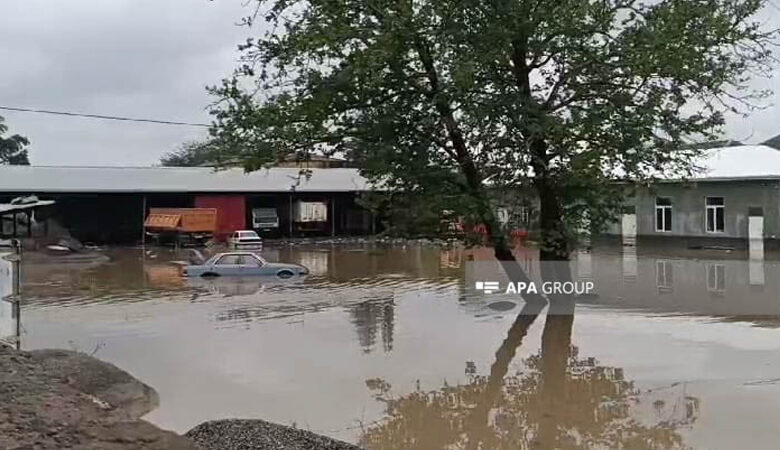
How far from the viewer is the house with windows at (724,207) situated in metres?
30.9

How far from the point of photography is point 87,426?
6.58m

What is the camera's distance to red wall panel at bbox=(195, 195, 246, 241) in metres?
40.0

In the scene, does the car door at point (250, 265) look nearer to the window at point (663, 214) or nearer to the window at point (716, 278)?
the window at point (716, 278)

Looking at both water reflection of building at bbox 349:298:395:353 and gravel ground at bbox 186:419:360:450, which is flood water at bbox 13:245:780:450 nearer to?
water reflection of building at bbox 349:298:395:353

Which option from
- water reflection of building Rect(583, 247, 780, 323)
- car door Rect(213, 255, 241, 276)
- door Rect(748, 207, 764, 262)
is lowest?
water reflection of building Rect(583, 247, 780, 323)

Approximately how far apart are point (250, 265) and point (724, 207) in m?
18.7

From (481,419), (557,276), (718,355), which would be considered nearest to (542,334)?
(557,276)

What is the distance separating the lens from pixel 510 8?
1100cm

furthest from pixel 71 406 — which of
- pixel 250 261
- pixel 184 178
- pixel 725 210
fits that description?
pixel 184 178

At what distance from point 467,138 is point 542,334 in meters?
3.92

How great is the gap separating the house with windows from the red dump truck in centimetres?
1713

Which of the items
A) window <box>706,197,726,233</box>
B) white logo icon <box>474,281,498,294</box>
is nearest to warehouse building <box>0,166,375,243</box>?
window <box>706,197,726,233</box>

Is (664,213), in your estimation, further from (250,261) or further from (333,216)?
(250,261)

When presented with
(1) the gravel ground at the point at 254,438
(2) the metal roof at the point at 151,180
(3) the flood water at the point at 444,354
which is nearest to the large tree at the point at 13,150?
(2) the metal roof at the point at 151,180
